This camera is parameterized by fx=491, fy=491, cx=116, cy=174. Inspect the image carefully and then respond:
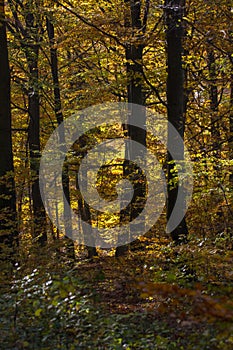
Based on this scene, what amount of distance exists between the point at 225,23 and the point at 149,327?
8.20m

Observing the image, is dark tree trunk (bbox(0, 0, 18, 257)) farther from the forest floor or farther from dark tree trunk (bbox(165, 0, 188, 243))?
the forest floor

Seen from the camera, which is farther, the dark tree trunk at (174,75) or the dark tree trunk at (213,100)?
the dark tree trunk at (213,100)

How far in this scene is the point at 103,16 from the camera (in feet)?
41.2

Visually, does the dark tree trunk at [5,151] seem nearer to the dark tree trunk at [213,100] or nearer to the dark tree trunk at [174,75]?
the dark tree trunk at [174,75]

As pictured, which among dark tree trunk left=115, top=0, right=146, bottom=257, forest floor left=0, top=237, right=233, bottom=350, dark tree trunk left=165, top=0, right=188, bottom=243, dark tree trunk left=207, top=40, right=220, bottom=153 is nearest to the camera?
forest floor left=0, top=237, right=233, bottom=350

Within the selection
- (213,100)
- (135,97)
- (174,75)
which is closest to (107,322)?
(174,75)

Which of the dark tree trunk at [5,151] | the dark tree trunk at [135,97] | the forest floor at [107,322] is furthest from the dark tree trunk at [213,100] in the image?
the forest floor at [107,322]

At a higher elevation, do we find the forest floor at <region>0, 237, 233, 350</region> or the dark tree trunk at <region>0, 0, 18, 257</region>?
the dark tree trunk at <region>0, 0, 18, 257</region>

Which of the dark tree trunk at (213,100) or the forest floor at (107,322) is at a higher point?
the dark tree trunk at (213,100)

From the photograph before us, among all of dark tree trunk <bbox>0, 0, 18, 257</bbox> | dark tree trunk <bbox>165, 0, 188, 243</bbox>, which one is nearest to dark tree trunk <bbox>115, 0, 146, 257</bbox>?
dark tree trunk <bbox>165, 0, 188, 243</bbox>

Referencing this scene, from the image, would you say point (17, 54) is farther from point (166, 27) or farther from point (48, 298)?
point (48, 298)

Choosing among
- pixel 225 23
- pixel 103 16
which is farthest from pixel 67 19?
pixel 225 23

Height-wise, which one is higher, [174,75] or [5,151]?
[174,75]

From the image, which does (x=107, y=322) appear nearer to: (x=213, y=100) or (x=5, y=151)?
(x=5, y=151)
